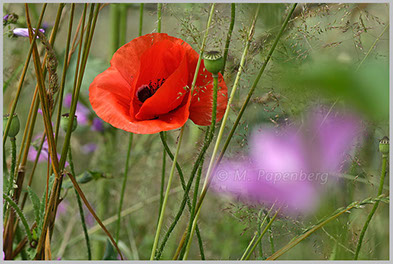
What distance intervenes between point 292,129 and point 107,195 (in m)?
0.52

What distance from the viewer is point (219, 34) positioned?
37 cm

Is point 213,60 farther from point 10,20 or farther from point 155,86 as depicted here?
point 10,20

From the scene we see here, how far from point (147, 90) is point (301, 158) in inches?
5.7

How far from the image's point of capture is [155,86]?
0.38 m

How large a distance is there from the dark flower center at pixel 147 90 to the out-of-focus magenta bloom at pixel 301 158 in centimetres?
9

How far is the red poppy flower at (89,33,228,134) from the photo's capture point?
35 cm

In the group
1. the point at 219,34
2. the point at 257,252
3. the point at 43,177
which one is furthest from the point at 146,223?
the point at 219,34

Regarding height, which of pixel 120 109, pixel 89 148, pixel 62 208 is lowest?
pixel 62 208

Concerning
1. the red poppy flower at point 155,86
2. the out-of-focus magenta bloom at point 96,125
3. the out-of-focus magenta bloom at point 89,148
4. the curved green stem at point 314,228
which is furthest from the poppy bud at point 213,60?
the out-of-focus magenta bloom at point 89,148

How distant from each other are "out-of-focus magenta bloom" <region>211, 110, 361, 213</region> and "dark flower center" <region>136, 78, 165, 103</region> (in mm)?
87

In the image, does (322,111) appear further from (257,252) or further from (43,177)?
(43,177)

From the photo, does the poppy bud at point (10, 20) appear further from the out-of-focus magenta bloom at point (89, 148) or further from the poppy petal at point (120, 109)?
the out-of-focus magenta bloom at point (89, 148)

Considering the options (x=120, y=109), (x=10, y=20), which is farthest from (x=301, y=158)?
(x=10, y=20)

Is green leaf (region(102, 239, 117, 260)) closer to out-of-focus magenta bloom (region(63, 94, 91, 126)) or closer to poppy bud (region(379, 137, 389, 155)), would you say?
poppy bud (region(379, 137, 389, 155))
